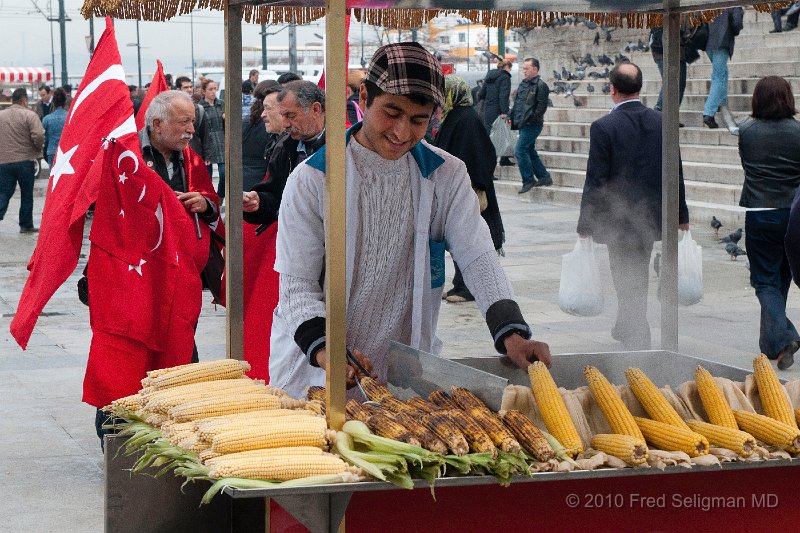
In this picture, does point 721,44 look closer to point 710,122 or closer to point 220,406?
point 710,122

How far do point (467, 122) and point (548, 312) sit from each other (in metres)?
1.81

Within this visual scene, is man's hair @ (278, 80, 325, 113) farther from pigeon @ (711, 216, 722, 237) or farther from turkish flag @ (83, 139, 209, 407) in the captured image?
pigeon @ (711, 216, 722, 237)

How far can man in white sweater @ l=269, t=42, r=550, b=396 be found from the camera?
11.8 ft

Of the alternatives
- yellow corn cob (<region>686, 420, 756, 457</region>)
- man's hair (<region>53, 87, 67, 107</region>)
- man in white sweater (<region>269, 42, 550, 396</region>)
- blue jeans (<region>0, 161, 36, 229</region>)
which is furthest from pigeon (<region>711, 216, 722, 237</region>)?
yellow corn cob (<region>686, 420, 756, 457</region>)

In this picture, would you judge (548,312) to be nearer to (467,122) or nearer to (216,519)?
(467,122)

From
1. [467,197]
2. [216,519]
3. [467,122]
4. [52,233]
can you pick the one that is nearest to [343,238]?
[467,197]

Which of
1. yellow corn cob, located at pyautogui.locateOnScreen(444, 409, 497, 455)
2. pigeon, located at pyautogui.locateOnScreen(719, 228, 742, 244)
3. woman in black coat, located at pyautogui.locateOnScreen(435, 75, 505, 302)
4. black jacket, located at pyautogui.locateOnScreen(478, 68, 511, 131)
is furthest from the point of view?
black jacket, located at pyautogui.locateOnScreen(478, 68, 511, 131)

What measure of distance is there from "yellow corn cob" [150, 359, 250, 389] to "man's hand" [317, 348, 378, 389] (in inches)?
16.6

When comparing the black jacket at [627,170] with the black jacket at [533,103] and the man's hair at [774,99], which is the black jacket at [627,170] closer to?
the man's hair at [774,99]

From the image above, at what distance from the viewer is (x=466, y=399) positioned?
10.9 feet

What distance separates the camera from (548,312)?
10492mm

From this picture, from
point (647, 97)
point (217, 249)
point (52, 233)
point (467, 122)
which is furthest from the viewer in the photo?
point (647, 97)

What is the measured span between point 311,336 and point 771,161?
5772mm

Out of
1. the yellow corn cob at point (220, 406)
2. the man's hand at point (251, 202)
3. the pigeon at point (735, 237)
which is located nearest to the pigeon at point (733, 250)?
the pigeon at point (735, 237)
